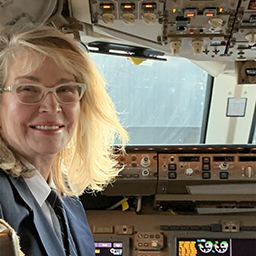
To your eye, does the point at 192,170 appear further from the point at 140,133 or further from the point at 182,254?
the point at 140,133

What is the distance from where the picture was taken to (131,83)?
12.2ft

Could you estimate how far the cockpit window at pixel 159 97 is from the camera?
3580mm

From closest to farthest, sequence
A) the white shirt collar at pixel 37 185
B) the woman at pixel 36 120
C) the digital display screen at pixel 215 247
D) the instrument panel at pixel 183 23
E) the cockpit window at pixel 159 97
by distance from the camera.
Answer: the woman at pixel 36 120
the white shirt collar at pixel 37 185
the instrument panel at pixel 183 23
the digital display screen at pixel 215 247
the cockpit window at pixel 159 97

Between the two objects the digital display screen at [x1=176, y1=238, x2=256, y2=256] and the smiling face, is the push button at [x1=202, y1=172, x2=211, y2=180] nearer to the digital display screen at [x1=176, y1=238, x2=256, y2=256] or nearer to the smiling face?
the digital display screen at [x1=176, y1=238, x2=256, y2=256]

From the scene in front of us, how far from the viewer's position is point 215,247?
2.53 metres

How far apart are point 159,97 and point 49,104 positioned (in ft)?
8.36

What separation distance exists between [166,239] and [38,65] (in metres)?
1.67

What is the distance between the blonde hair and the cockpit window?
165 cm

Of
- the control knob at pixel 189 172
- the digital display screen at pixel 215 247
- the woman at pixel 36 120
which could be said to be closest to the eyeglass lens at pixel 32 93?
the woman at pixel 36 120

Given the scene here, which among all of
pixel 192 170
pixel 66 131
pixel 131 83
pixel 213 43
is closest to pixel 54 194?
pixel 66 131

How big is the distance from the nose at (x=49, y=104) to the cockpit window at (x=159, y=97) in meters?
2.12

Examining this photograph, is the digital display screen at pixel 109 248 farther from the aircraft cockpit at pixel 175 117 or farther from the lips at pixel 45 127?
the lips at pixel 45 127

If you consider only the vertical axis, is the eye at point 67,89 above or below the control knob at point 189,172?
above

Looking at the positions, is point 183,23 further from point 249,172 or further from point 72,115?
point 249,172
